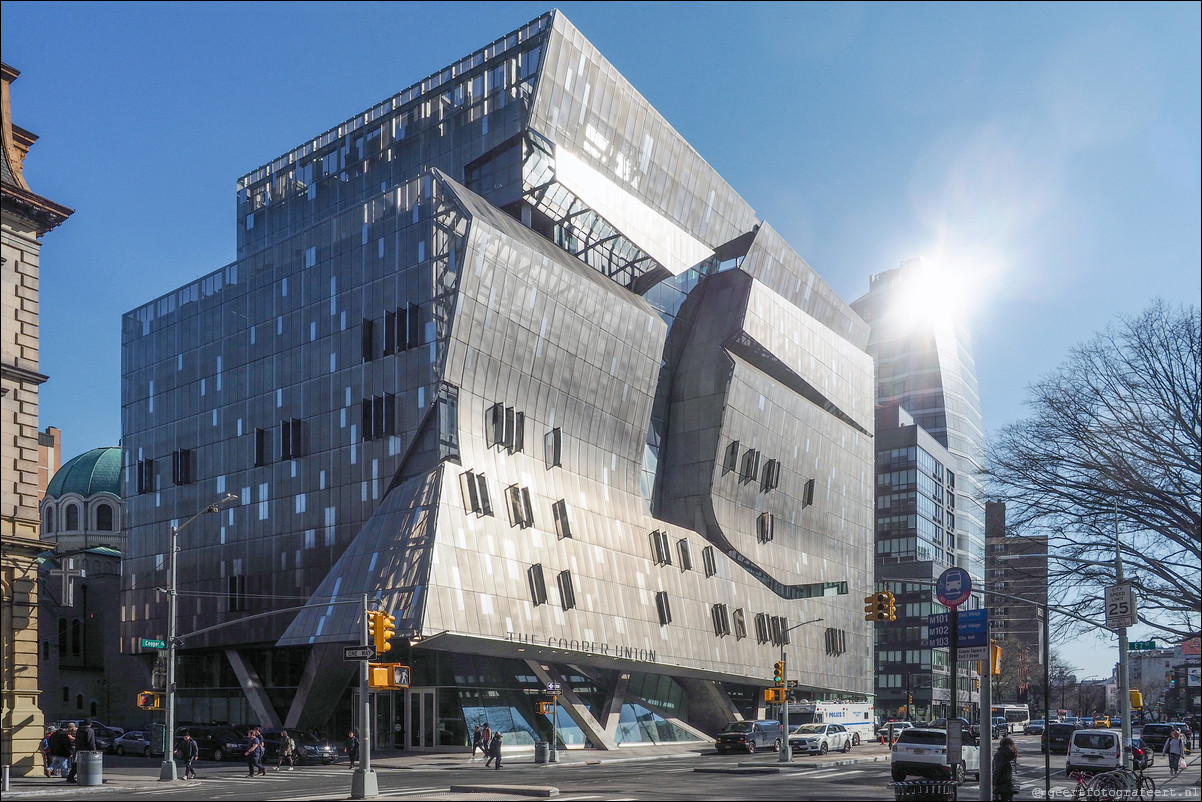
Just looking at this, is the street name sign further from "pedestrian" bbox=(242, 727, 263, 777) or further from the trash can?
the trash can

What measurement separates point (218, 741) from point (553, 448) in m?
23.2

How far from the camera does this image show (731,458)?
3209 inches

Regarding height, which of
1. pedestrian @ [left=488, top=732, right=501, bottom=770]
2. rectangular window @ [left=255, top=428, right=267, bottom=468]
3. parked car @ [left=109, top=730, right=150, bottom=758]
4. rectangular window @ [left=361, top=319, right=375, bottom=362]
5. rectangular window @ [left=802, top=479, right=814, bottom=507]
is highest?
rectangular window @ [left=361, top=319, right=375, bottom=362]

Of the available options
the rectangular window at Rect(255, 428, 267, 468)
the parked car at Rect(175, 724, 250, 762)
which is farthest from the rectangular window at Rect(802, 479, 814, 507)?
the parked car at Rect(175, 724, 250, 762)

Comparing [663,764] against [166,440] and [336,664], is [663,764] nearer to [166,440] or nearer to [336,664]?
[336,664]

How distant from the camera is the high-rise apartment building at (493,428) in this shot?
60.7 metres

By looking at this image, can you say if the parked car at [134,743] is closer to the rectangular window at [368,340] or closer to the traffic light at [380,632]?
the rectangular window at [368,340]

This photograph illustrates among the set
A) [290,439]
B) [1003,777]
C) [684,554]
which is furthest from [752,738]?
[1003,777]

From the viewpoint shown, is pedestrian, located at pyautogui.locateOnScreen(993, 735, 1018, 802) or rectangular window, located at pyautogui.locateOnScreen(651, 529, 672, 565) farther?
rectangular window, located at pyautogui.locateOnScreen(651, 529, 672, 565)

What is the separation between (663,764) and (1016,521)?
20.5 meters

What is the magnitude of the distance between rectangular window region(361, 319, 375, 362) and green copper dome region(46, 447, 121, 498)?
60.4m

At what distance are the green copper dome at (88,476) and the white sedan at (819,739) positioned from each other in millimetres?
78648

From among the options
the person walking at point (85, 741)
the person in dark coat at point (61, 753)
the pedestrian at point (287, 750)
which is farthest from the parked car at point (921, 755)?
the person in dark coat at point (61, 753)

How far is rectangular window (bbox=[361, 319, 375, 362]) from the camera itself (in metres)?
65.1
